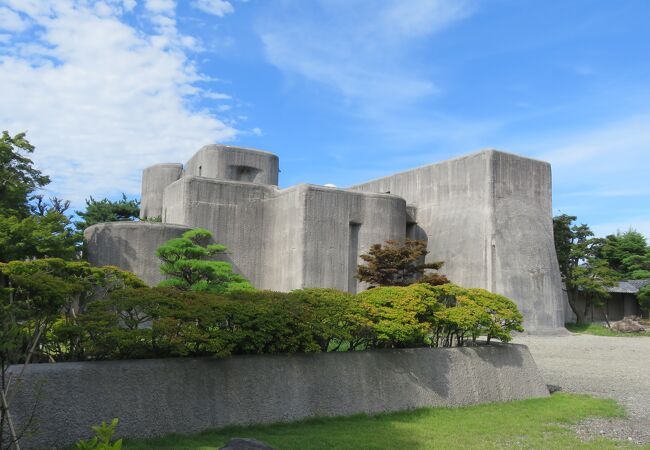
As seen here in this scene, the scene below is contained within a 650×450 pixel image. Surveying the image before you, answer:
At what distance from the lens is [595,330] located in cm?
2409

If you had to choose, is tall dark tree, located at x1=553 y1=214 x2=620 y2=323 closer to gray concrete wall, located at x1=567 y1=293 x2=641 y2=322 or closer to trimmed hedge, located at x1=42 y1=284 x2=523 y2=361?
gray concrete wall, located at x1=567 y1=293 x2=641 y2=322

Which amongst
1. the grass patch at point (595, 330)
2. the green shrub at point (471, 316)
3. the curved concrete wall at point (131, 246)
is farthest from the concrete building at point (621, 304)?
the curved concrete wall at point (131, 246)

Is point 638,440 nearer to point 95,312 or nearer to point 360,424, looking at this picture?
point 360,424

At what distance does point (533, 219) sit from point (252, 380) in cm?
1688

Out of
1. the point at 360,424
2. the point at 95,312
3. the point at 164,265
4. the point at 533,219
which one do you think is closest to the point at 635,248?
the point at 533,219

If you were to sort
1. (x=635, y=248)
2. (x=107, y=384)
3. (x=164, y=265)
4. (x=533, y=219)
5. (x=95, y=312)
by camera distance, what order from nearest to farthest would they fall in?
(x=107, y=384) < (x=95, y=312) < (x=164, y=265) < (x=533, y=219) < (x=635, y=248)

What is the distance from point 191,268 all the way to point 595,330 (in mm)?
17271

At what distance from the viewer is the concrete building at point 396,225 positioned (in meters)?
19.6

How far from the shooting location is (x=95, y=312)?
6797 mm

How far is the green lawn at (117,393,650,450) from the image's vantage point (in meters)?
6.36

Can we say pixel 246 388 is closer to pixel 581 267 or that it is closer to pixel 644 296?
pixel 581 267

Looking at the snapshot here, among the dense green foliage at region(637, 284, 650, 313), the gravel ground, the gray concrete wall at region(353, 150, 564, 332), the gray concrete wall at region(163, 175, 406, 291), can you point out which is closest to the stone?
the gravel ground

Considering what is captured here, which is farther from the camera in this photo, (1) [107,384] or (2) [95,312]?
(2) [95,312]

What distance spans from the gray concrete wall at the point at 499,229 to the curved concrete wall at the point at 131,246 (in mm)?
10503
